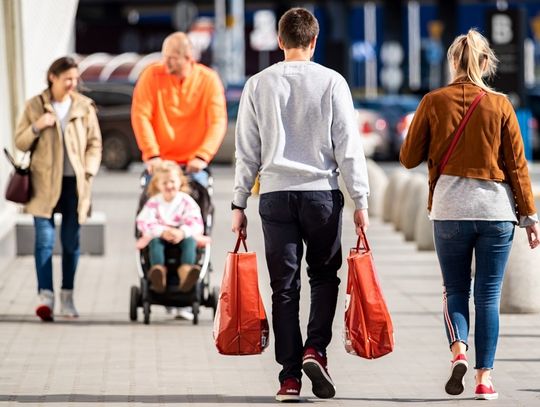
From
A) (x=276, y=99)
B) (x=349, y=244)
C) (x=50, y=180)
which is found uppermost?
(x=276, y=99)

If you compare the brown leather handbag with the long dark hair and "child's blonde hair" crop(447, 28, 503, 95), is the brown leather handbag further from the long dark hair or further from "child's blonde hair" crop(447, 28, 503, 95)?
"child's blonde hair" crop(447, 28, 503, 95)

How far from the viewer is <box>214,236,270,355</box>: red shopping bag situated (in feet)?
25.6

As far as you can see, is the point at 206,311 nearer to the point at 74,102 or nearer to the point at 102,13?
the point at 74,102

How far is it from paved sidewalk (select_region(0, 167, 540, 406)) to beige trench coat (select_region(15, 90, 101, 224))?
2.68 feet

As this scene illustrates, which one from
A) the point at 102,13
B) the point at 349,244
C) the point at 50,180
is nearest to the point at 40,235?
the point at 50,180

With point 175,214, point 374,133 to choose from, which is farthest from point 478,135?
point 374,133

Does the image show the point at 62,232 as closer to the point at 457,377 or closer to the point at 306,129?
the point at 306,129

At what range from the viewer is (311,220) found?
305 inches

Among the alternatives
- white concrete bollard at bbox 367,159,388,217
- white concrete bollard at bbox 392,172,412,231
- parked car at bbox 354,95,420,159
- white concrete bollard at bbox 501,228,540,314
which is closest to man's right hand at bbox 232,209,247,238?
white concrete bollard at bbox 501,228,540,314

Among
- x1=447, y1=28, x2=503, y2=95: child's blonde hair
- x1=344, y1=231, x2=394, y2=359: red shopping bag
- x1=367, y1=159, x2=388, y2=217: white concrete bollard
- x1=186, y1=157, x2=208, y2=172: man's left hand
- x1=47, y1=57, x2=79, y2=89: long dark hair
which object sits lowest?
x1=367, y1=159, x2=388, y2=217: white concrete bollard

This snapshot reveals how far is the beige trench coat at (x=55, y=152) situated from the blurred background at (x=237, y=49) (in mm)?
2696

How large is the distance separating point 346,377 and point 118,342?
1.92 metres

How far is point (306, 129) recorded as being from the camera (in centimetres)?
774

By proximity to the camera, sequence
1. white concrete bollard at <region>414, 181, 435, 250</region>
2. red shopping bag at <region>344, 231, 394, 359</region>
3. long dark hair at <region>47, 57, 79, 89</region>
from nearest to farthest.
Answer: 1. red shopping bag at <region>344, 231, 394, 359</region>
2. long dark hair at <region>47, 57, 79, 89</region>
3. white concrete bollard at <region>414, 181, 435, 250</region>
